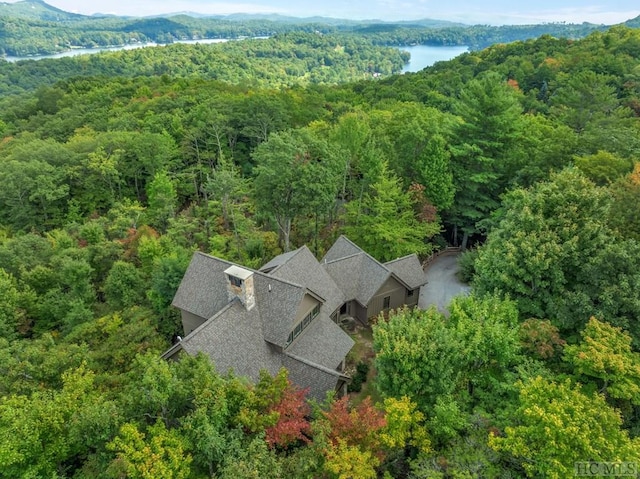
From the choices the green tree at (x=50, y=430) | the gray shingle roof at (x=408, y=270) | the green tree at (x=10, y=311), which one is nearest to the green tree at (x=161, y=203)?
the green tree at (x=10, y=311)

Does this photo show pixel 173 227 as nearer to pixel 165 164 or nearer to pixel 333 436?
pixel 165 164

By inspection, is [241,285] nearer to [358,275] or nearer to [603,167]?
[358,275]

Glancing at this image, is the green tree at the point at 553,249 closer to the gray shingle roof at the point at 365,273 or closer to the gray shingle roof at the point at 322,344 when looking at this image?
the gray shingle roof at the point at 365,273

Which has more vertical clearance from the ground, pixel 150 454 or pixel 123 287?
pixel 150 454

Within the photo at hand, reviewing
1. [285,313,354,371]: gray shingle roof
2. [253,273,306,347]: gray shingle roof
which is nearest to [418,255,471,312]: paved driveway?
[285,313,354,371]: gray shingle roof

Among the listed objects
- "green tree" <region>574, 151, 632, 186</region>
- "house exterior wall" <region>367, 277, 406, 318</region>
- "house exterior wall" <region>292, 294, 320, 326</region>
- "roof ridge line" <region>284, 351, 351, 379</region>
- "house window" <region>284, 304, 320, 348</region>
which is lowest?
"house exterior wall" <region>367, 277, 406, 318</region>

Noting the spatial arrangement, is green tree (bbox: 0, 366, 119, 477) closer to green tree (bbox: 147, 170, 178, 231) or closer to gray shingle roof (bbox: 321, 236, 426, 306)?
gray shingle roof (bbox: 321, 236, 426, 306)

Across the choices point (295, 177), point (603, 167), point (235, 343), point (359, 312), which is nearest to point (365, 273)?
point (359, 312)

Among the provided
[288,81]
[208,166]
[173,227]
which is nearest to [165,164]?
[208,166]

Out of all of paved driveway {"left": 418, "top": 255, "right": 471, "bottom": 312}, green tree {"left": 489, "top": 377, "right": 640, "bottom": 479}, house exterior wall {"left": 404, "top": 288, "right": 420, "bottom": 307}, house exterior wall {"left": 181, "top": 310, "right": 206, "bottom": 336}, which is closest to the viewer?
green tree {"left": 489, "top": 377, "right": 640, "bottom": 479}
